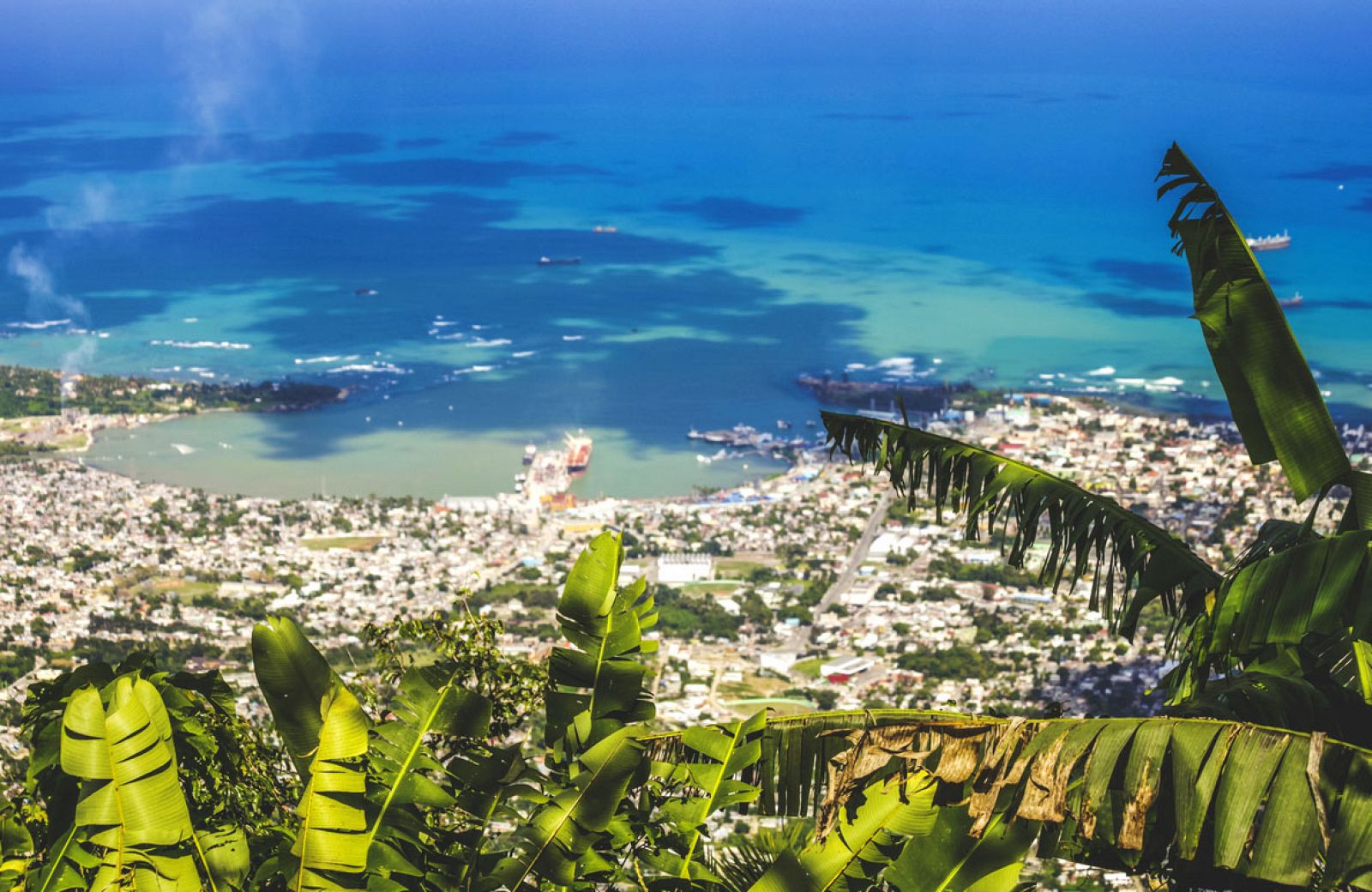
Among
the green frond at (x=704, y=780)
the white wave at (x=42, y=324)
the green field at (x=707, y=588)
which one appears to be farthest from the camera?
the white wave at (x=42, y=324)

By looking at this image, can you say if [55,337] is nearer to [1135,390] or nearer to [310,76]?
[1135,390]

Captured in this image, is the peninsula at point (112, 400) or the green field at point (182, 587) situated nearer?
the green field at point (182, 587)

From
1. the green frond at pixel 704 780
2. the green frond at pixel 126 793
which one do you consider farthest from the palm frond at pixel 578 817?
the green frond at pixel 126 793

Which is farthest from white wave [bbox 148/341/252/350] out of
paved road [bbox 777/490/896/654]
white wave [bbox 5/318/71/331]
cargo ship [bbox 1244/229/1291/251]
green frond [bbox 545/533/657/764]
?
green frond [bbox 545/533/657/764]

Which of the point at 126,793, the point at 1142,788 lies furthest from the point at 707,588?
the point at 1142,788

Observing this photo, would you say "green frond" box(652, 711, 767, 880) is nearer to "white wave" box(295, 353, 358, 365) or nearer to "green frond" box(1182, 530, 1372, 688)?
"green frond" box(1182, 530, 1372, 688)

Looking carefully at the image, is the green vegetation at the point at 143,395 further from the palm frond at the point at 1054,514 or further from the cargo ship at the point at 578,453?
the palm frond at the point at 1054,514
